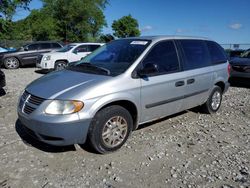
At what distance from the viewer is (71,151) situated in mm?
3912

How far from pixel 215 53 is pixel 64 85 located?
3.73m

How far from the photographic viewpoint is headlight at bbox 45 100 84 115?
3363 mm

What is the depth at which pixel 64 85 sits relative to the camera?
3693mm

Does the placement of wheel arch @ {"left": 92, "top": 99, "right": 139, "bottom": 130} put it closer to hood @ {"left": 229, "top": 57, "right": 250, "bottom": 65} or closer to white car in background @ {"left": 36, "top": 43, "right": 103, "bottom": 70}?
hood @ {"left": 229, "top": 57, "right": 250, "bottom": 65}

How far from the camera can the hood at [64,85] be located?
3.48 metres

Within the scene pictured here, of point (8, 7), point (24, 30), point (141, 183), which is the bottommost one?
point (141, 183)

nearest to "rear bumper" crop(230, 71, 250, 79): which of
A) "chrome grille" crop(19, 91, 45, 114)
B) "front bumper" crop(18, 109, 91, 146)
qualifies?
"front bumper" crop(18, 109, 91, 146)

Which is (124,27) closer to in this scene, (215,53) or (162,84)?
(215,53)

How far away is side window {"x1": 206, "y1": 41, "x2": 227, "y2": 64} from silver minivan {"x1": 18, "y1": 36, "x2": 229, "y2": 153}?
36 centimetres

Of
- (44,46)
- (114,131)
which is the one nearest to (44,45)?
(44,46)

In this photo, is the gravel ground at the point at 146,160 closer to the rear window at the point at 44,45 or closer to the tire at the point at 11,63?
the tire at the point at 11,63

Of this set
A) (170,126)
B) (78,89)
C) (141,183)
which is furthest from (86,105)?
(170,126)

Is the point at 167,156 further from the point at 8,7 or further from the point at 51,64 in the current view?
the point at 51,64

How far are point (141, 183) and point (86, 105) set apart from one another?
1.21 metres
